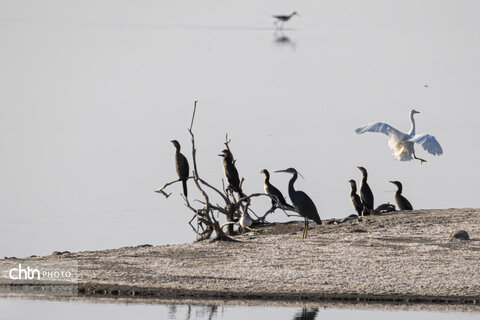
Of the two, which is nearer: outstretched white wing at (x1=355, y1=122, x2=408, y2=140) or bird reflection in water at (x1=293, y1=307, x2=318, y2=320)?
bird reflection in water at (x1=293, y1=307, x2=318, y2=320)

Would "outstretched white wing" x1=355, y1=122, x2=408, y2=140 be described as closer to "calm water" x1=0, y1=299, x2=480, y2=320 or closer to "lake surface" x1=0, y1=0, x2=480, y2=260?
"lake surface" x1=0, y1=0, x2=480, y2=260

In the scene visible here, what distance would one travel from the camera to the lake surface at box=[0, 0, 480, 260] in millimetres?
20844

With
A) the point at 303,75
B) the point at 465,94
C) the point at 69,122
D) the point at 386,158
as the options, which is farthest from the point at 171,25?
the point at 386,158

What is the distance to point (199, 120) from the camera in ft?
106

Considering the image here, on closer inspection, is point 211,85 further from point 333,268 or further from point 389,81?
point 333,268

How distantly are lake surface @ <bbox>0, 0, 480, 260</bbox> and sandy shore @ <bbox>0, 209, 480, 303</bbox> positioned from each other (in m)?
3.05

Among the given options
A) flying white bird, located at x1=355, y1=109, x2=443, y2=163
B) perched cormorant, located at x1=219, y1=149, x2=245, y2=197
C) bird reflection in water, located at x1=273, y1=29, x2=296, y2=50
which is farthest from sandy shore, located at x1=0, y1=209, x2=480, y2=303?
bird reflection in water, located at x1=273, y1=29, x2=296, y2=50

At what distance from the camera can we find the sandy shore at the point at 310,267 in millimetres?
12875

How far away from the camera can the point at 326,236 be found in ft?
50.1

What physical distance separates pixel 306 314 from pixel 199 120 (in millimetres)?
20378

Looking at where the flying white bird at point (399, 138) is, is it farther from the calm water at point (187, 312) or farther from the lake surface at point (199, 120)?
the calm water at point (187, 312)

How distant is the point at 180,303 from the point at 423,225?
14.5 ft

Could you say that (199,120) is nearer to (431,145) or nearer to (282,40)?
(431,145)

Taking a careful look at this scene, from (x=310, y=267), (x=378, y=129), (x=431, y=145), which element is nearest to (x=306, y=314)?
(x=310, y=267)
